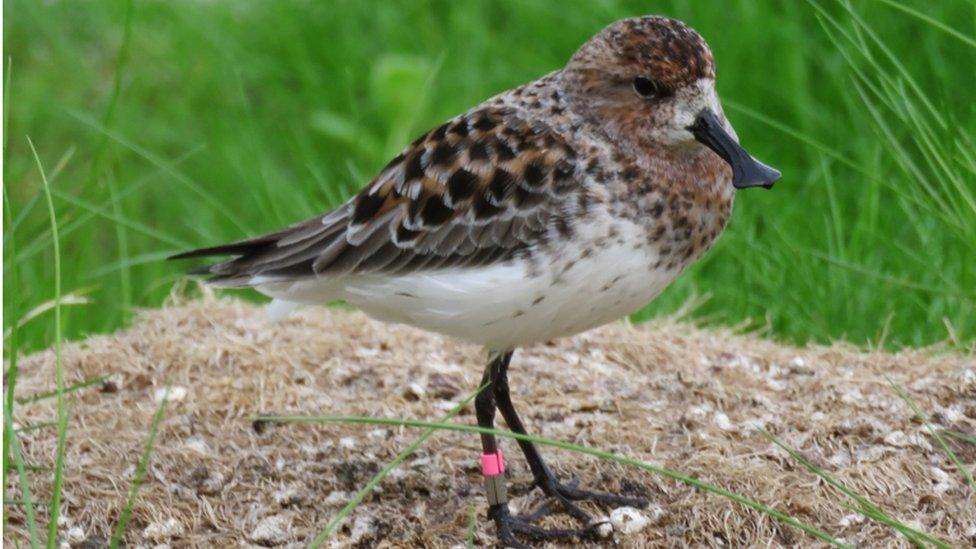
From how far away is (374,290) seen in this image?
4.60 m

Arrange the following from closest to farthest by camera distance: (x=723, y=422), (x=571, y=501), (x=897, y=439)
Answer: (x=571, y=501)
(x=897, y=439)
(x=723, y=422)

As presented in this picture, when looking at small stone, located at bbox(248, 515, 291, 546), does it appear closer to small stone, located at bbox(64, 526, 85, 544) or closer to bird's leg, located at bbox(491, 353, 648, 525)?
small stone, located at bbox(64, 526, 85, 544)

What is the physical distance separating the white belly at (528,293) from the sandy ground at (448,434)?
24.8 inches

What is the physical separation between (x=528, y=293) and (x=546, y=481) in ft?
2.66

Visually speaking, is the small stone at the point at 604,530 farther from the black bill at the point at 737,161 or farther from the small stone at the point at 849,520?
the black bill at the point at 737,161

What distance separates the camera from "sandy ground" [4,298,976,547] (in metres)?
4.56

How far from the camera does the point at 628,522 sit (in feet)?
14.8

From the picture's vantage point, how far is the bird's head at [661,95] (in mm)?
4273

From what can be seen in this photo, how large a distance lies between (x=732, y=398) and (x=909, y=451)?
764 millimetres

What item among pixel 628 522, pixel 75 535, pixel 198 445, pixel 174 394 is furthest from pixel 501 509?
pixel 174 394

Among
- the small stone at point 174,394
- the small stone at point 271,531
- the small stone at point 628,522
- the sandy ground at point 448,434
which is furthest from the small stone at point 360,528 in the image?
the small stone at point 174,394

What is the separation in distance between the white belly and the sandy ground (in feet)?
2.06

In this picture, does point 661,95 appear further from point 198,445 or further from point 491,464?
point 198,445

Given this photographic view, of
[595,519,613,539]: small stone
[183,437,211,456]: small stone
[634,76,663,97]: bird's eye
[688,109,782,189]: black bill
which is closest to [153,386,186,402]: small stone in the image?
[183,437,211,456]: small stone
